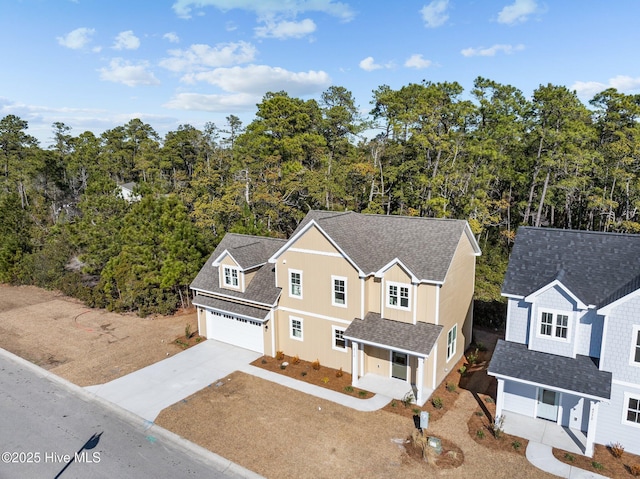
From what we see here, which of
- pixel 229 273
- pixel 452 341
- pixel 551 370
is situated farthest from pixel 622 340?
pixel 229 273

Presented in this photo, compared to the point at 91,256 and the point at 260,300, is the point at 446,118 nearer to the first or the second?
the point at 260,300

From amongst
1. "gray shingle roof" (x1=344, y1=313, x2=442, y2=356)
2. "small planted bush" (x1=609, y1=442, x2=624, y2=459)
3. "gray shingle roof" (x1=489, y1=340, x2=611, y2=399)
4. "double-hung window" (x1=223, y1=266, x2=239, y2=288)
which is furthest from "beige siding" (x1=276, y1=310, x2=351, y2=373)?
"small planted bush" (x1=609, y1=442, x2=624, y2=459)

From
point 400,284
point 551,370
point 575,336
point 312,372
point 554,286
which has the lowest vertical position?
point 312,372

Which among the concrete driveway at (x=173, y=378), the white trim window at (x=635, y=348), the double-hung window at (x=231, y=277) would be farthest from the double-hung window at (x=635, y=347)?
the double-hung window at (x=231, y=277)

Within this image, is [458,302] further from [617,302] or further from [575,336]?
[617,302]

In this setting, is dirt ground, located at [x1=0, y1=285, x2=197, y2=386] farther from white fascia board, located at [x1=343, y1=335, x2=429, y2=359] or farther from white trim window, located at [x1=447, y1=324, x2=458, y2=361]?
white trim window, located at [x1=447, y1=324, x2=458, y2=361]

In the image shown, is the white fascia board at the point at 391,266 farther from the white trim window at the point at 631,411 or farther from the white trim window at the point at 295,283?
the white trim window at the point at 631,411
